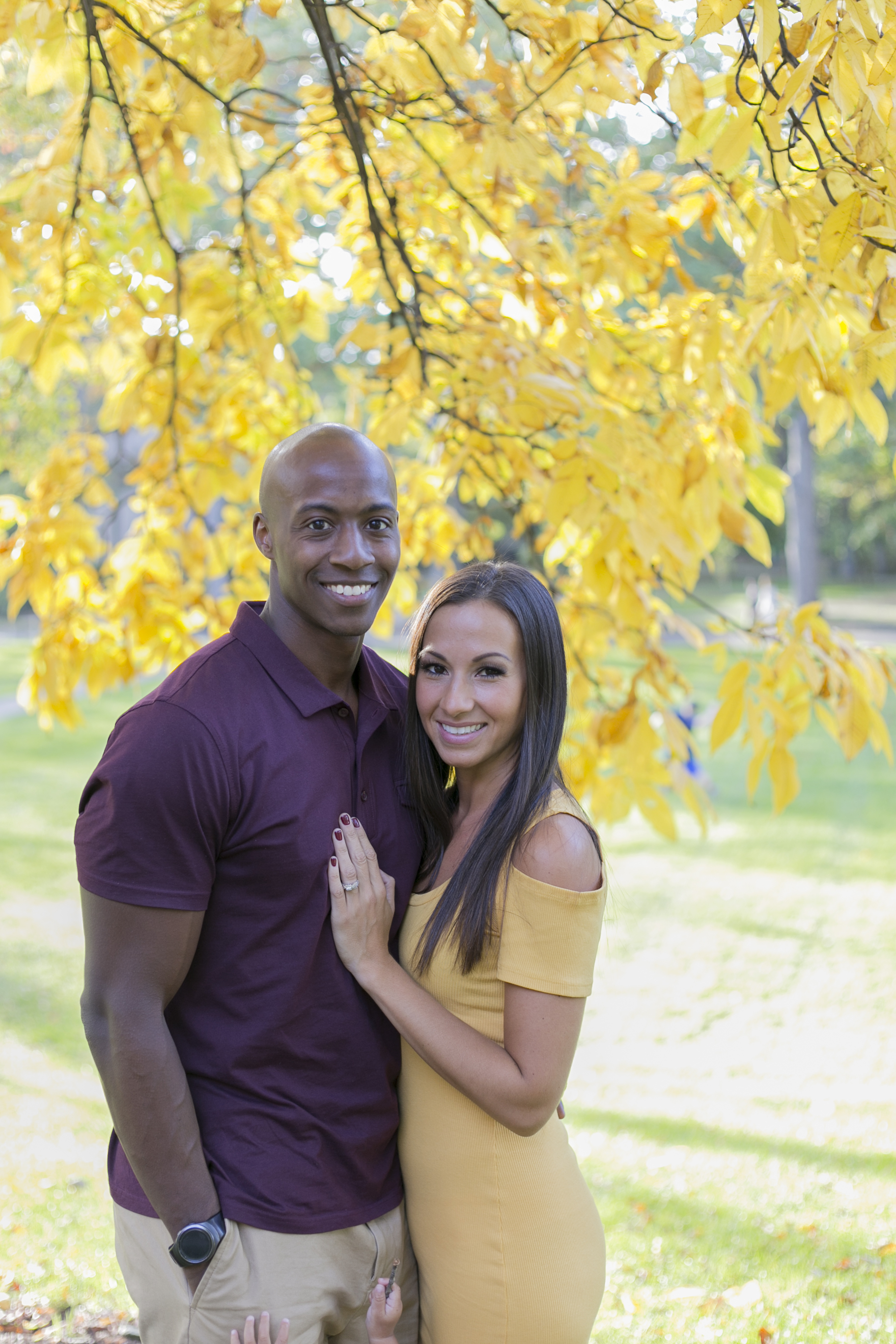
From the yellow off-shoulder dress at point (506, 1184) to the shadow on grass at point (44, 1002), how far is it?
4805 millimetres

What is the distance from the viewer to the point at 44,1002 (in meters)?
7.31

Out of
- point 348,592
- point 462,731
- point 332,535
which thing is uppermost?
point 332,535

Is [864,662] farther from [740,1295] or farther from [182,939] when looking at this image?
[740,1295]

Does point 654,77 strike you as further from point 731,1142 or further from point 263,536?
point 731,1142

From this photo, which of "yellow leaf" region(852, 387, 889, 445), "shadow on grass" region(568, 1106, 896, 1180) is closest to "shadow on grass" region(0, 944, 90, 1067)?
"shadow on grass" region(568, 1106, 896, 1180)

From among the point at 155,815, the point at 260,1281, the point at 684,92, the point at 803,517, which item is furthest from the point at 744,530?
the point at 803,517

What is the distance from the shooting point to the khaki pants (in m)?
2.01

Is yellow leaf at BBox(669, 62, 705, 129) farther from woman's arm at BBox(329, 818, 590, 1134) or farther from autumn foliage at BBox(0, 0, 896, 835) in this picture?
woman's arm at BBox(329, 818, 590, 1134)

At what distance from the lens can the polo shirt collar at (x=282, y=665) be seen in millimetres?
2152

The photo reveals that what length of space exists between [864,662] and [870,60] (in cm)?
129

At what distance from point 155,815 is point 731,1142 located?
4356 millimetres

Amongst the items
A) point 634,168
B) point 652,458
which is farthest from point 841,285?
point 634,168

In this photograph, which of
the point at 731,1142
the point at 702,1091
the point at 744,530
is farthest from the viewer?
the point at 702,1091

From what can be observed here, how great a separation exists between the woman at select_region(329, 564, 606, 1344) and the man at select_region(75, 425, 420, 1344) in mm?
71
